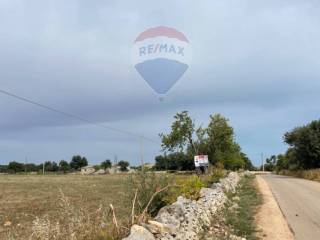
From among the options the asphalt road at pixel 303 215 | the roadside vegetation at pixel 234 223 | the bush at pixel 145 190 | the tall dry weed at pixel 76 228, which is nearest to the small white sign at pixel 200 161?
the asphalt road at pixel 303 215

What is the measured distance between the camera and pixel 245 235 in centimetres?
1364

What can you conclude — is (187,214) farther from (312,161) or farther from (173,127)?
(173,127)

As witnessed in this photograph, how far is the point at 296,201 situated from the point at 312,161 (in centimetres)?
4274

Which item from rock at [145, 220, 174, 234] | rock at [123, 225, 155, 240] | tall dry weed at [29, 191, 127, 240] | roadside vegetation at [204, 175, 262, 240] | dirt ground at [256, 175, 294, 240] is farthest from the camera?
dirt ground at [256, 175, 294, 240]

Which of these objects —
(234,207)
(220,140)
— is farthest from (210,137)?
(234,207)

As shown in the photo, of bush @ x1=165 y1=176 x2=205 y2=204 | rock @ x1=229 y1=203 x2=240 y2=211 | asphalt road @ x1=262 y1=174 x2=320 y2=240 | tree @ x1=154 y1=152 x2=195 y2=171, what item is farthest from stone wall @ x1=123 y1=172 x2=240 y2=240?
tree @ x1=154 y1=152 x2=195 y2=171

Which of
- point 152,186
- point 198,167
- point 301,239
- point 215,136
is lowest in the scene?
point 301,239

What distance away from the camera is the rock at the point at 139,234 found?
8711 millimetres

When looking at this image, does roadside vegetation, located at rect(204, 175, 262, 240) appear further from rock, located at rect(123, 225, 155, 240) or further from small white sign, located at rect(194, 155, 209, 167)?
small white sign, located at rect(194, 155, 209, 167)

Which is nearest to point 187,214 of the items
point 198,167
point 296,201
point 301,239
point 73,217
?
point 301,239

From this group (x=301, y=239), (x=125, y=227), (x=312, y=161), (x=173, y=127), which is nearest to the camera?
(x=125, y=227)

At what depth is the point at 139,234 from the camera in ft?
29.5

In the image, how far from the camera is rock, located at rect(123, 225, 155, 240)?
8.71m

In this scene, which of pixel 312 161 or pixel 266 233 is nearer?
pixel 266 233
